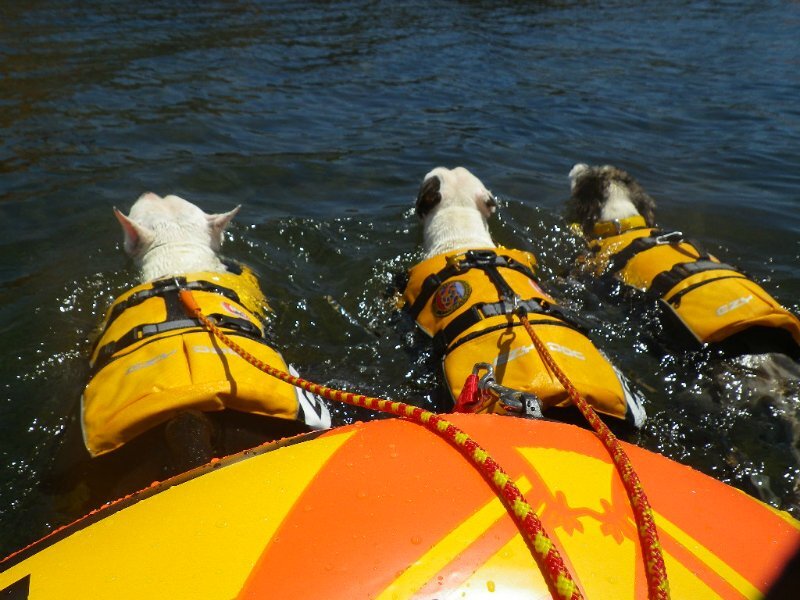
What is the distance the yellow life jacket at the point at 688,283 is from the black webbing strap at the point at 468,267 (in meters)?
1.05

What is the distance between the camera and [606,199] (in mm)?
6777

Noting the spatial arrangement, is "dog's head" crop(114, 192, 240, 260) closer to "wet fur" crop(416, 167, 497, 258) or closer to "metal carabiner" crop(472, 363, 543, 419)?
"wet fur" crop(416, 167, 497, 258)

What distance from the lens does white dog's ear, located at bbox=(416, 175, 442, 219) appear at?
6188 millimetres

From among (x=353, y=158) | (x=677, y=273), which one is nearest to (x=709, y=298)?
(x=677, y=273)

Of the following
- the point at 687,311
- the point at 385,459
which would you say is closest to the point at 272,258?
the point at 687,311

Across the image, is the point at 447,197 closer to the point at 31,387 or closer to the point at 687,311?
the point at 687,311

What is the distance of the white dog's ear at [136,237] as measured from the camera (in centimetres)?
493

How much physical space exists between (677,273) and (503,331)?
1865 mm

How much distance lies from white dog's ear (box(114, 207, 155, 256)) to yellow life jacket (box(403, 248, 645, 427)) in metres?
2.04

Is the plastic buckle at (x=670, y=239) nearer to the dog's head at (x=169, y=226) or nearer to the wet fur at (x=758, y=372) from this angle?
the wet fur at (x=758, y=372)

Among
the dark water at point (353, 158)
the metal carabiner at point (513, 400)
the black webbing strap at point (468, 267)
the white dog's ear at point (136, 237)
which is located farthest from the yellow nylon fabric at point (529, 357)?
the white dog's ear at point (136, 237)

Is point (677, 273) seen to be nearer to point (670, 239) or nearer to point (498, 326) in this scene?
point (670, 239)

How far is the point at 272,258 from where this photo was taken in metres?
6.70

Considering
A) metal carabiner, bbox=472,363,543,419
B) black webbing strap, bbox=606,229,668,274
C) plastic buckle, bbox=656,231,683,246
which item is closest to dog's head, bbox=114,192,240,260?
metal carabiner, bbox=472,363,543,419
